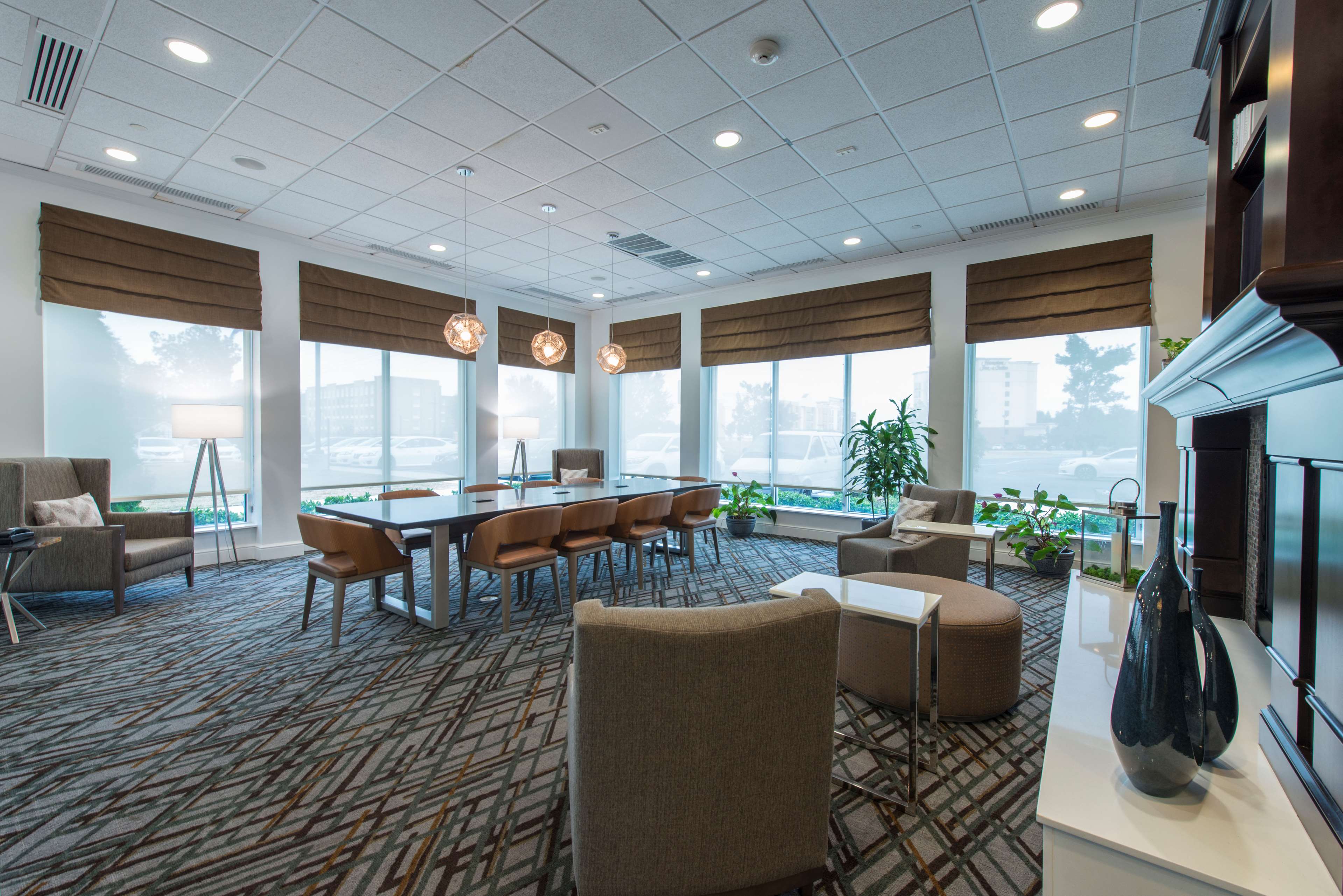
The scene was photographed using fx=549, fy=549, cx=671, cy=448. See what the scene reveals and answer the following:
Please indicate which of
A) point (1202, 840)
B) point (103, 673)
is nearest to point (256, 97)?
point (103, 673)

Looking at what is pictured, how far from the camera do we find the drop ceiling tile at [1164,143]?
3.56 metres

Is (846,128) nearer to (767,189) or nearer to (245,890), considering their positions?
(767,189)

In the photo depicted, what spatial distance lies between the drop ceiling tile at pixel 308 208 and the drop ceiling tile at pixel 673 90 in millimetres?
3157

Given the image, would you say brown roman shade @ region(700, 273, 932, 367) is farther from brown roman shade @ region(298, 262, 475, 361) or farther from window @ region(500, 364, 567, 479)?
brown roman shade @ region(298, 262, 475, 361)

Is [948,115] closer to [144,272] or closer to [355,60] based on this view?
[355,60]

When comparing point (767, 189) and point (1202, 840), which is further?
point (767, 189)

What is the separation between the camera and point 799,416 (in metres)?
7.24

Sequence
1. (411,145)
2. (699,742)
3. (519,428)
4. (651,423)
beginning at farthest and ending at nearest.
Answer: (651,423), (519,428), (411,145), (699,742)

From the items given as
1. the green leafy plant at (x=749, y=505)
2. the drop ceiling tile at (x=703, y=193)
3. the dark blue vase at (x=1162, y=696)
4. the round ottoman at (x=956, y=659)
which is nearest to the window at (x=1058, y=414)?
the green leafy plant at (x=749, y=505)


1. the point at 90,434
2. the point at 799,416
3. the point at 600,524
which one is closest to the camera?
the point at 600,524

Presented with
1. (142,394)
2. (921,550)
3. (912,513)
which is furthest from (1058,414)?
(142,394)

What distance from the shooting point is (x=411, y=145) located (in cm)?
388

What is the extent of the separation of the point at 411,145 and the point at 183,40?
1.24 meters

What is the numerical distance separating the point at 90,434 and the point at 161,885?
196 inches
